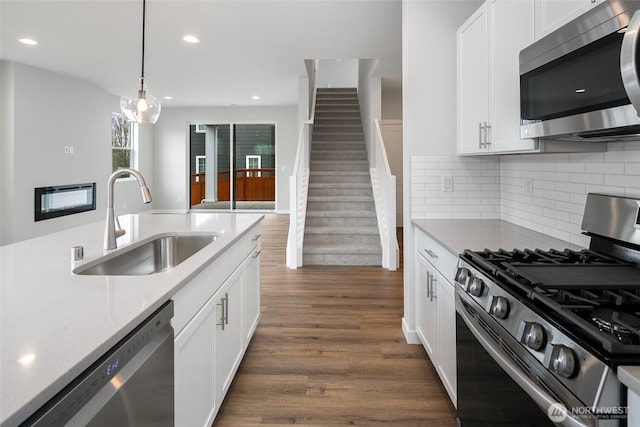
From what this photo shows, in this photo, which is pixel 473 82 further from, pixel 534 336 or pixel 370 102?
pixel 370 102

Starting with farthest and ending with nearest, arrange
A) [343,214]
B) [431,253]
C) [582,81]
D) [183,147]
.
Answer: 1. [183,147]
2. [343,214]
3. [431,253]
4. [582,81]

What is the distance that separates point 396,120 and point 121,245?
6622 mm

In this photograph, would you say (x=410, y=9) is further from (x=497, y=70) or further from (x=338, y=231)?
(x=338, y=231)

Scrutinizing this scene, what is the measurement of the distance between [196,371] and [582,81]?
1.75m

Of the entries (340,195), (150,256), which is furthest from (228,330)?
(340,195)

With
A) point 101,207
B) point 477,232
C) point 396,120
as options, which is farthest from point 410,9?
point 101,207

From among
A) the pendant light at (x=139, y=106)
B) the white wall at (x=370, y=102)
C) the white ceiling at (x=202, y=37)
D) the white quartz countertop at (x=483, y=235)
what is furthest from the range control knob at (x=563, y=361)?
the white wall at (x=370, y=102)

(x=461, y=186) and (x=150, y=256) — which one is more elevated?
(x=461, y=186)

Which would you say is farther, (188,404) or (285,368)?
(285,368)

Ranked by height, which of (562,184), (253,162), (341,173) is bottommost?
(562,184)

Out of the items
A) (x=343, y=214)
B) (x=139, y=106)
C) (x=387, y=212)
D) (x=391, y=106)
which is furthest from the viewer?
(x=391, y=106)

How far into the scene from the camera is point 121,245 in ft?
6.53

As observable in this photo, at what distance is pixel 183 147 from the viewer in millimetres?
10508

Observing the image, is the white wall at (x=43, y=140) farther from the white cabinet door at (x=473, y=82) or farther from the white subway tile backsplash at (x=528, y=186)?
the white cabinet door at (x=473, y=82)
